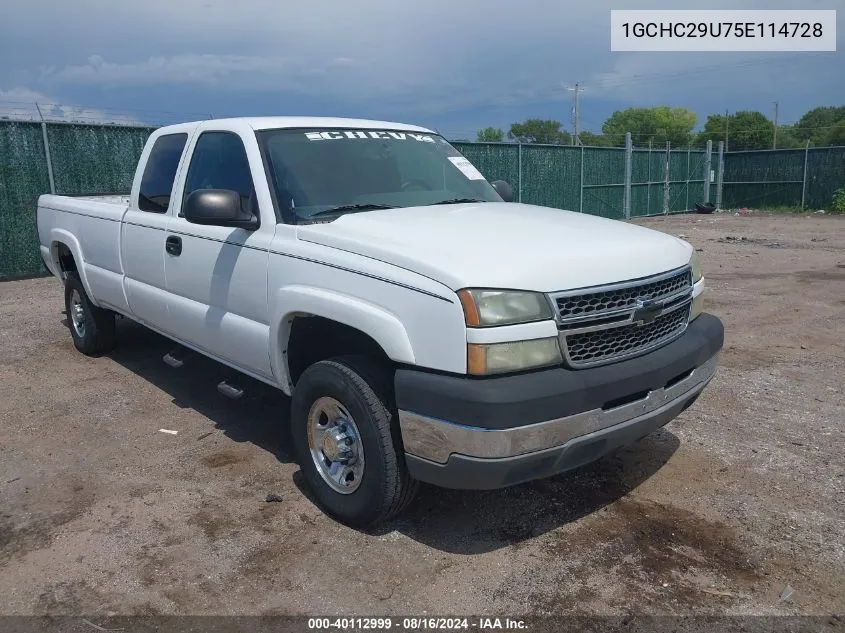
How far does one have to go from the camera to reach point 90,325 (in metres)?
6.49

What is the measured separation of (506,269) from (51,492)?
115 inches

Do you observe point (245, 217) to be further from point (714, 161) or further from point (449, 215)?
point (714, 161)

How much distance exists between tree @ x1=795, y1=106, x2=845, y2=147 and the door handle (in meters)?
72.4

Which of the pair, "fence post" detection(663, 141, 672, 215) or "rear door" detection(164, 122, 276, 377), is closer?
"rear door" detection(164, 122, 276, 377)

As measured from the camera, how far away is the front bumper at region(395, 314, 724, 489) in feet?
9.27

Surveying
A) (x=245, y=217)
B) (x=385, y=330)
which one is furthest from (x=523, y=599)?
(x=245, y=217)

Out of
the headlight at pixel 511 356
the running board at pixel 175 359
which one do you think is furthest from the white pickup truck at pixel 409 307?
the running board at pixel 175 359

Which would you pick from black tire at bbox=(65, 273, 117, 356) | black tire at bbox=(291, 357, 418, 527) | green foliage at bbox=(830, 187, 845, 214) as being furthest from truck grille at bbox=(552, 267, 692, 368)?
green foliage at bbox=(830, 187, 845, 214)

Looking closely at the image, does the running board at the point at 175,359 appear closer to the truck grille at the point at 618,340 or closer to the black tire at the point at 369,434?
the black tire at the point at 369,434

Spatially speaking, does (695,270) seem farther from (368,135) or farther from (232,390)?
(232,390)

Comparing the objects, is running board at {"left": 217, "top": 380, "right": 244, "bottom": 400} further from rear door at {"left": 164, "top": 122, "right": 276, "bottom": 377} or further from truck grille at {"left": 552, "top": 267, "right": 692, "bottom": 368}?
truck grille at {"left": 552, "top": 267, "right": 692, "bottom": 368}

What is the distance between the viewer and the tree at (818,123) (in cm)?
6756

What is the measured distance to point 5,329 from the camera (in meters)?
7.91

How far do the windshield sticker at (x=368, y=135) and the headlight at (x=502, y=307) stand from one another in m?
1.91
